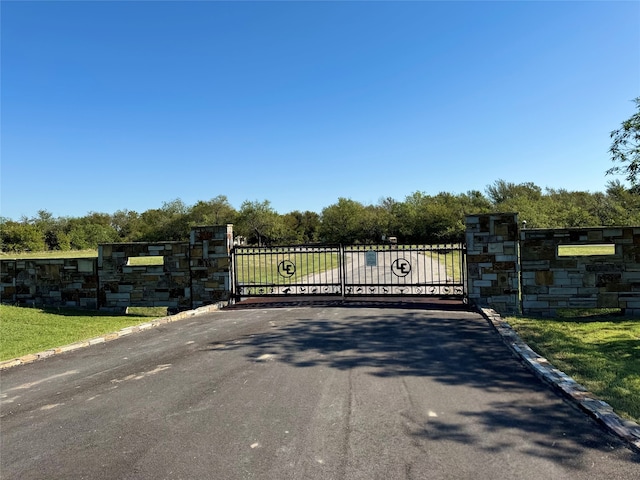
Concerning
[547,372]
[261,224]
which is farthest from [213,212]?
[547,372]

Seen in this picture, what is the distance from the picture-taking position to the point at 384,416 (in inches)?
136

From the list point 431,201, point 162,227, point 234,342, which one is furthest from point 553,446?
point 162,227

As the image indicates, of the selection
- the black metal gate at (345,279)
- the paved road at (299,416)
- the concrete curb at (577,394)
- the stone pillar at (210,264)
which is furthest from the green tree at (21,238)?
the concrete curb at (577,394)

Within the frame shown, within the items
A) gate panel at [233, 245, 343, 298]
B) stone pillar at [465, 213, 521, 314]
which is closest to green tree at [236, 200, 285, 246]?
gate panel at [233, 245, 343, 298]

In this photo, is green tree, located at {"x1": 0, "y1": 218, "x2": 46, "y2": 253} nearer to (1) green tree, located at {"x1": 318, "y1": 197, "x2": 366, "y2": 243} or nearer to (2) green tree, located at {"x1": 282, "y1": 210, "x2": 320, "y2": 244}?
(2) green tree, located at {"x1": 282, "y1": 210, "x2": 320, "y2": 244}

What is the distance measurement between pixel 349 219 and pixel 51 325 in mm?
39850

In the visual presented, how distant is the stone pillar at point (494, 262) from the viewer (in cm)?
850

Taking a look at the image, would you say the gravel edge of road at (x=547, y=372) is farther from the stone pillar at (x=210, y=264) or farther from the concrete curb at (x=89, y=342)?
the stone pillar at (x=210, y=264)

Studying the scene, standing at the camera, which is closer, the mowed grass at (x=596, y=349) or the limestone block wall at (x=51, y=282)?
the mowed grass at (x=596, y=349)

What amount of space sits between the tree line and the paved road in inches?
990

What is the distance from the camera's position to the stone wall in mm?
10016

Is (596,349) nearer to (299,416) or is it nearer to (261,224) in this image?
(299,416)

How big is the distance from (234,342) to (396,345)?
246cm

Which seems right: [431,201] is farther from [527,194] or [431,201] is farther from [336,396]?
[336,396]
